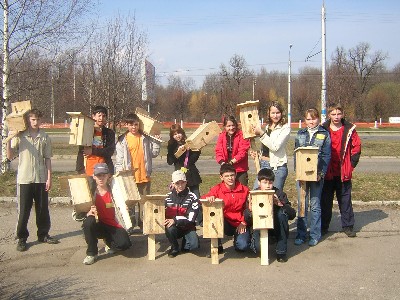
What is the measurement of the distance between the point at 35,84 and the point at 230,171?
7545 mm

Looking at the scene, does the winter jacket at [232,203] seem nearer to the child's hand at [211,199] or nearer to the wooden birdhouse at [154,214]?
the child's hand at [211,199]

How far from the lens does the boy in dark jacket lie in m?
6.68

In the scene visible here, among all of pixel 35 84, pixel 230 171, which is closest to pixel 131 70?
pixel 35 84

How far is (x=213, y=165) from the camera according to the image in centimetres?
1538

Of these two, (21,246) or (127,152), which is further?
(127,152)

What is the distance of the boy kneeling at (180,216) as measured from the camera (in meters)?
5.96

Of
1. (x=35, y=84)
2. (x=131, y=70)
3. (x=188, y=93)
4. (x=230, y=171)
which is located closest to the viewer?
(x=230, y=171)

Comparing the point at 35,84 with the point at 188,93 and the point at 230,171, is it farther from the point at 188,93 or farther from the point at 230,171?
the point at 188,93

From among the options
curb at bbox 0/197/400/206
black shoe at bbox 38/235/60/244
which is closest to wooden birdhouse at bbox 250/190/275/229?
black shoe at bbox 38/235/60/244

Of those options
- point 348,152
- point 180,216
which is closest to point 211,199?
point 180,216

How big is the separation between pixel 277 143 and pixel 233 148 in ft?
2.30

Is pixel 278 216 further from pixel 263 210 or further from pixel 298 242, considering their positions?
pixel 298 242

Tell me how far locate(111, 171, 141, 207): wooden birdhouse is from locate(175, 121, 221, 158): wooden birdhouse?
40.3 inches

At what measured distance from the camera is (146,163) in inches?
270
